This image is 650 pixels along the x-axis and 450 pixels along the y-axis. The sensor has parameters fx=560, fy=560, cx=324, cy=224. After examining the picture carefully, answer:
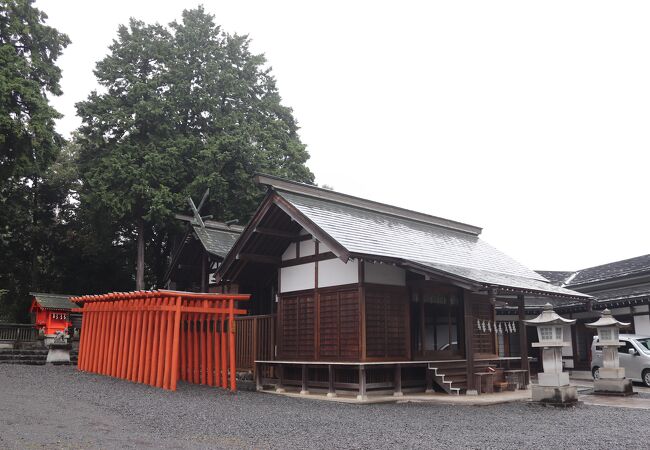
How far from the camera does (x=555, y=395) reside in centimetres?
1187

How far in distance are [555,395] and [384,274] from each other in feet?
15.1

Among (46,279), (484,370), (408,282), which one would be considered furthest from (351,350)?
(46,279)

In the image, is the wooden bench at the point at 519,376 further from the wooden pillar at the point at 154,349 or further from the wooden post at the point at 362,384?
the wooden pillar at the point at 154,349

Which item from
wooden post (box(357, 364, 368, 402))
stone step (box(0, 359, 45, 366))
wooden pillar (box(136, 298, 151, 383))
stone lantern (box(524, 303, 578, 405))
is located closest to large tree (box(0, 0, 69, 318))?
stone step (box(0, 359, 45, 366))

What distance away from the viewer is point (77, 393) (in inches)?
469

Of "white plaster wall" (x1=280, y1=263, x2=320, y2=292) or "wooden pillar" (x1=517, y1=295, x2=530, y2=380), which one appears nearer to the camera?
"wooden pillar" (x1=517, y1=295, x2=530, y2=380)

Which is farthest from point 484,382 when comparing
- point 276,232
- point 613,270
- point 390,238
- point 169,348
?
point 613,270

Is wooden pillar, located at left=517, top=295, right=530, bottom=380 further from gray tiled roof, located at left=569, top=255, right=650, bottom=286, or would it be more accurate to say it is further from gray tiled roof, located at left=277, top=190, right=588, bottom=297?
gray tiled roof, located at left=569, top=255, right=650, bottom=286

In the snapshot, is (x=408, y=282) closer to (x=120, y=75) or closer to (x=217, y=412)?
(x=217, y=412)

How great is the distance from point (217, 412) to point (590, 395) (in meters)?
9.72

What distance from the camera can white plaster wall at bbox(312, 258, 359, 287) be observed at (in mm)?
13506

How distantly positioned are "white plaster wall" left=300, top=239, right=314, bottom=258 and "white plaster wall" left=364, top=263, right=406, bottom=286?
1970 mm

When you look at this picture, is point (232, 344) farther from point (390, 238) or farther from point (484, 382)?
point (484, 382)

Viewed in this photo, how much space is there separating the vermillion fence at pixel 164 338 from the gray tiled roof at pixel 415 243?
3245 mm
